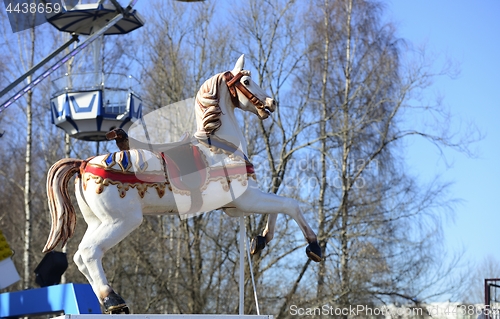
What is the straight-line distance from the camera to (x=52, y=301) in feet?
28.9

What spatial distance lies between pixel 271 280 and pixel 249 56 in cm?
487

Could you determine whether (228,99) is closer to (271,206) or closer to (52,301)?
(271,206)

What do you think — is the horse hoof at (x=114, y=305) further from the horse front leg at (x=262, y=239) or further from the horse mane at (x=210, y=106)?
the horse mane at (x=210, y=106)

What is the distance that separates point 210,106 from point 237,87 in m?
0.28

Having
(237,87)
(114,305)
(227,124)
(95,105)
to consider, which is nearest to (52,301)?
(114,305)

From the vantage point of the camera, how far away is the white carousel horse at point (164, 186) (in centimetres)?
577

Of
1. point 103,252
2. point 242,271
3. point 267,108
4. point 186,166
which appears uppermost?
point 267,108

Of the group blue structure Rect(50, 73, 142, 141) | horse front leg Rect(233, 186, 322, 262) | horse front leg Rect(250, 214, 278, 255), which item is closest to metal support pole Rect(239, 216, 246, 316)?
horse front leg Rect(250, 214, 278, 255)

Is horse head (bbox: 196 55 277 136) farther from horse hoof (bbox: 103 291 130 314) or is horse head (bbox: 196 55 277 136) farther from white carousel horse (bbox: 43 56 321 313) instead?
horse hoof (bbox: 103 291 130 314)

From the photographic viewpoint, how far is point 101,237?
573 centimetres

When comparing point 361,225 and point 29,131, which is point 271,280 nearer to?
point 361,225

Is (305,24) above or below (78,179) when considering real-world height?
above

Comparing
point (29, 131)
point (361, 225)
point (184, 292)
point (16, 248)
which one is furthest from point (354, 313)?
Answer: point (16, 248)

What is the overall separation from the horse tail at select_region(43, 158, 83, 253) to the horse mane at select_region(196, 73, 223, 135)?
1.07 meters
